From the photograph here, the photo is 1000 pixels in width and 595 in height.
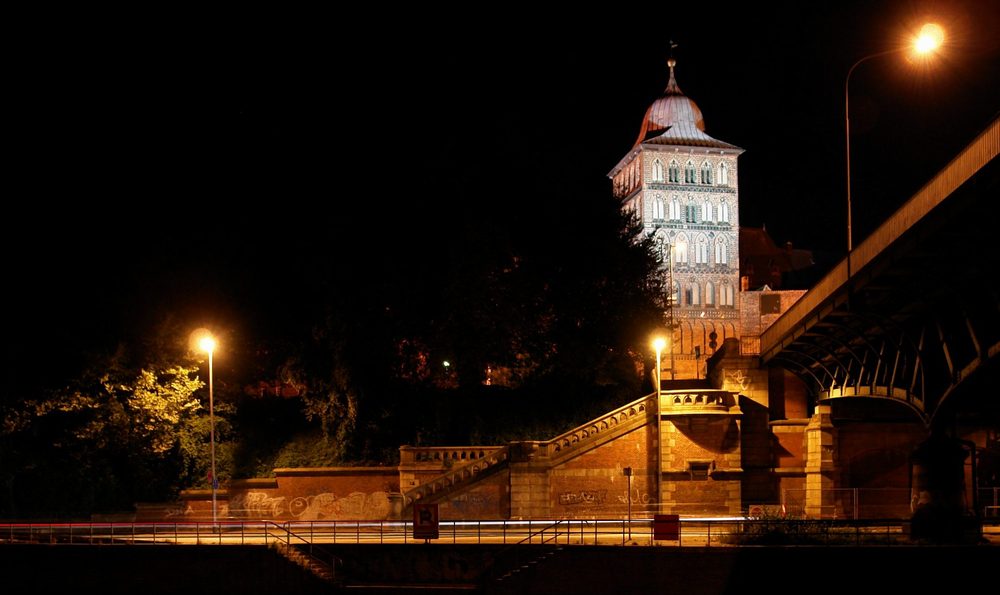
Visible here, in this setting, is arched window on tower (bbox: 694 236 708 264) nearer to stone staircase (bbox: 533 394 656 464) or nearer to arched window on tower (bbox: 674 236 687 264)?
arched window on tower (bbox: 674 236 687 264)

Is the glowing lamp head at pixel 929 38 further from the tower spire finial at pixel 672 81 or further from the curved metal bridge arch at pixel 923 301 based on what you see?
the tower spire finial at pixel 672 81

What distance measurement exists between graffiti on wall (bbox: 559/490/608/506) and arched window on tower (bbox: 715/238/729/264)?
73.9 m

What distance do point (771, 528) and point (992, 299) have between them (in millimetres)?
9162

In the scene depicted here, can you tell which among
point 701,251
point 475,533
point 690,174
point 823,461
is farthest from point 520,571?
point 690,174

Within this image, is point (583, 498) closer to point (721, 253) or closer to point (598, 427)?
point (598, 427)

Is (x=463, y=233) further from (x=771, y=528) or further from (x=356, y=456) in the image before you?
(x=771, y=528)

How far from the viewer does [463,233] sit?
5416 cm

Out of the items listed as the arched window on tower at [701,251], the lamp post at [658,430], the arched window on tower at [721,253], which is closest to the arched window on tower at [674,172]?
the arched window on tower at [701,251]

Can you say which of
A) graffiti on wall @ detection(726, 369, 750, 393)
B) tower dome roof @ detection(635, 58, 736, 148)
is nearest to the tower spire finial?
tower dome roof @ detection(635, 58, 736, 148)

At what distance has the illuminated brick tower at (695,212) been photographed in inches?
4727

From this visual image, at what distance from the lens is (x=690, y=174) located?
122 m

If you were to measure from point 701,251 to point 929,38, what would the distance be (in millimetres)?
91622

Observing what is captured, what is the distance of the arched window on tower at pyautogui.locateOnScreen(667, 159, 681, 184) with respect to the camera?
120875mm

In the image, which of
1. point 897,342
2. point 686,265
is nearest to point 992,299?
point 897,342
